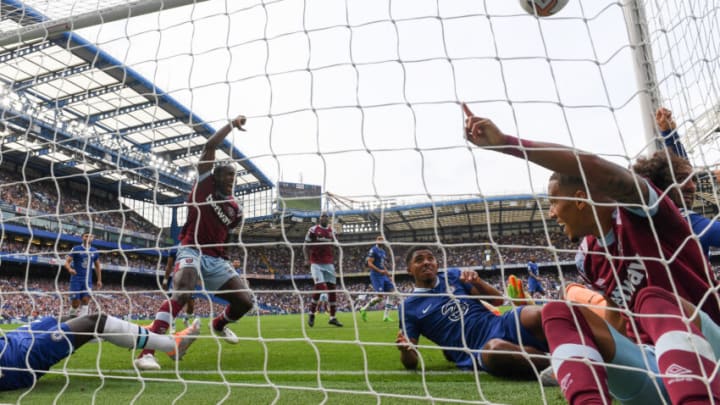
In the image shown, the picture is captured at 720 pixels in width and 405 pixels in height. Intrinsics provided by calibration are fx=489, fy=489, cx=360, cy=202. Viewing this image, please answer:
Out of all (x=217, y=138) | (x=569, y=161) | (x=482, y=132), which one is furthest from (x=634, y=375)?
(x=217, y=138)

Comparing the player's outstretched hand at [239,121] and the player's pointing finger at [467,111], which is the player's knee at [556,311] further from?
the player's outstretched hand at [239,121]

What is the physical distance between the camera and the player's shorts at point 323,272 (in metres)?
8.03

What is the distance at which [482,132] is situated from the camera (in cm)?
180

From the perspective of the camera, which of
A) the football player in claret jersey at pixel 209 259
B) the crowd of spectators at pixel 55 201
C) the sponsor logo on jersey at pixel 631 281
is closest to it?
the sponsor logo on jersey at pixel 631 281

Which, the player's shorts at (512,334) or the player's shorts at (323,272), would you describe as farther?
the player's shorts at (323,272)

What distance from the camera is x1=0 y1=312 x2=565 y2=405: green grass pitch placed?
2.44m

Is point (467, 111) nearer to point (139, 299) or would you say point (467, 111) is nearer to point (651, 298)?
point (651, 298)

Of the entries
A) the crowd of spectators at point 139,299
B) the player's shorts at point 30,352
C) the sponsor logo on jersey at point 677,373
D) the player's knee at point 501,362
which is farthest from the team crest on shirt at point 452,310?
the crowd of spectators at point 139,299

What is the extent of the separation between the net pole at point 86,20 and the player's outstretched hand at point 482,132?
2.28 m

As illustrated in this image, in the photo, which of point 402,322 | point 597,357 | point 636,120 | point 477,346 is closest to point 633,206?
point 597,357

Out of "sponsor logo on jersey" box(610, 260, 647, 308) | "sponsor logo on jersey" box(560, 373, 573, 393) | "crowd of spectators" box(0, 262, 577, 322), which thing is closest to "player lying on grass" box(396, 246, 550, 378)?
"sponsor logo on jersey" box(610, 260, 647, 308)

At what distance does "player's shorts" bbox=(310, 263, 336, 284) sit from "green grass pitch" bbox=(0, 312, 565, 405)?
2.96m

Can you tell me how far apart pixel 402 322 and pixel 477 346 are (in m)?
0.52

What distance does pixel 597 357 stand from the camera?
143 cm
